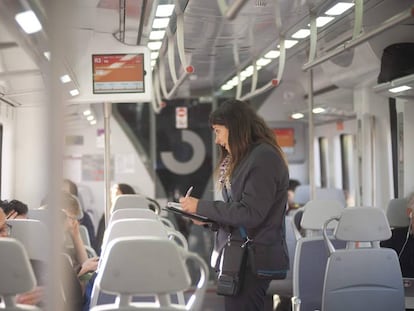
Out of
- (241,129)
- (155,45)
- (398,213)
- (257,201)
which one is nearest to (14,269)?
(257,201)

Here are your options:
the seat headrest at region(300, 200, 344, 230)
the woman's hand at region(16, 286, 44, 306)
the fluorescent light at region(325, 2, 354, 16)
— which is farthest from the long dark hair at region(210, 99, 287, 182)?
the seat headrest at region(300, 200, 344, 230)

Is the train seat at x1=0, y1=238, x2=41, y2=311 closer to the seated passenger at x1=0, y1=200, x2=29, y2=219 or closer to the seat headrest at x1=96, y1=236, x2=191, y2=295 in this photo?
the seat headrest at x1=96, y1=236, x2=191, y2=295

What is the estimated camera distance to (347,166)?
10211 millimetres

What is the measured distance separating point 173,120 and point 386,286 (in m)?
7.23

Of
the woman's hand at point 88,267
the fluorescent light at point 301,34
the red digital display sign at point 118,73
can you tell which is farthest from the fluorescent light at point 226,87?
the woman's hand at point 88,267

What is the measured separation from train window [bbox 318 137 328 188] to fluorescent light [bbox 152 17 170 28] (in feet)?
20.7

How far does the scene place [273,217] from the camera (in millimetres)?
3209

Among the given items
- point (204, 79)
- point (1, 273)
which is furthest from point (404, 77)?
point (204, 79)

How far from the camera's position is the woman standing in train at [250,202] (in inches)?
123

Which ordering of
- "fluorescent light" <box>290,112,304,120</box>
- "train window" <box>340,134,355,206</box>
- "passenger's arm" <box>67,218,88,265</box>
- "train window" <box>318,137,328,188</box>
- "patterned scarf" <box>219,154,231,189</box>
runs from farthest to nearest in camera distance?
"train window" <box>318,137,328,188</box> < "fluorescent light" <box>290,112,304,120</box> < "train window" <box>340,134,355,206</box> < "passenger's arm" <box>67,218,88,265</box> < "patterned scarf" <box>219,154,231,189</box>

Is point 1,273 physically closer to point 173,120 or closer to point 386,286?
point 386,286

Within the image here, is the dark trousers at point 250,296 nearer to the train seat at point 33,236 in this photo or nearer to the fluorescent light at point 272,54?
the train seat at point 33,236

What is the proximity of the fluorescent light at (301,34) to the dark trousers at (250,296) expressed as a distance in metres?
2.66

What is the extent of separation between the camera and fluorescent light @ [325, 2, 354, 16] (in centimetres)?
442
